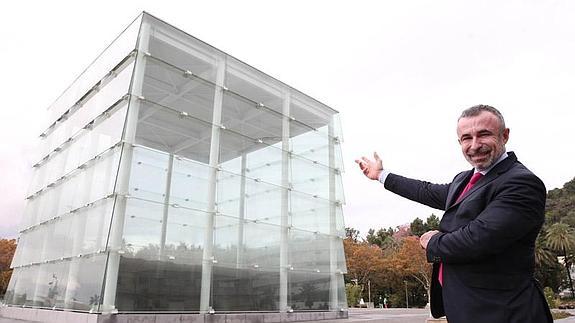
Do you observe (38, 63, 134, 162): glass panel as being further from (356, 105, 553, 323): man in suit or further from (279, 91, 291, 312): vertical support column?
(356, 105, 553, 323): man in suit

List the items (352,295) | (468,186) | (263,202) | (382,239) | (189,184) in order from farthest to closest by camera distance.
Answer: (382,239), (352,295), (263,202), (189,184), (468,186)

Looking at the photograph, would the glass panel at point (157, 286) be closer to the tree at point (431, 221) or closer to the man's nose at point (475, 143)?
the man's nose at point (475, 143)

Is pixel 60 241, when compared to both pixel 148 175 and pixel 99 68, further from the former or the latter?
pixel 99 68

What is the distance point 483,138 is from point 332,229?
14256 mm

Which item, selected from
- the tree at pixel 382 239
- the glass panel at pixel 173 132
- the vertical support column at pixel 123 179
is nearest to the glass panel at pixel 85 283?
the vertical support column at pixel 123 179

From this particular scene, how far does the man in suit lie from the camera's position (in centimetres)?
154

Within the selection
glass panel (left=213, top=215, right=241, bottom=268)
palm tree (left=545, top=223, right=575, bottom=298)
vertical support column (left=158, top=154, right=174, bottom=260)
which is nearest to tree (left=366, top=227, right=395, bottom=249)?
palm tree (left=545, top=223, right=575, bottom=298)

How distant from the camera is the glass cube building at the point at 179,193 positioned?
10.4 metres

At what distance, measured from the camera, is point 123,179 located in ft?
34.1

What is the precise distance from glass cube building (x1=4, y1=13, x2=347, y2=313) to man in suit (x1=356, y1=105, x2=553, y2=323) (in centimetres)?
939

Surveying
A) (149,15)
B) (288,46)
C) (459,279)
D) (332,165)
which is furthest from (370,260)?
(459,279)

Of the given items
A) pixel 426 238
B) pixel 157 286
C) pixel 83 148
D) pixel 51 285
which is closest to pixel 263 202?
pixel 157 286

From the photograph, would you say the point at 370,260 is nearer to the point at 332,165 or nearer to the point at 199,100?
the point at 332,165

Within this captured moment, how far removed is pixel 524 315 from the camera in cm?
153
